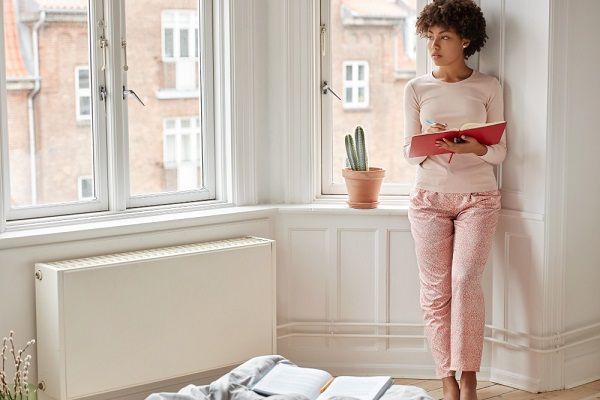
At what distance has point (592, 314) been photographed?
4578mm

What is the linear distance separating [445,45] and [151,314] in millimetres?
1721

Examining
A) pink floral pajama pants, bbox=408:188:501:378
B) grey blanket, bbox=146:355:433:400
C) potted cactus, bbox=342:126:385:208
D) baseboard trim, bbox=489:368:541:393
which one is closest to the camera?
grey blanket, bbox=146:355:433:400

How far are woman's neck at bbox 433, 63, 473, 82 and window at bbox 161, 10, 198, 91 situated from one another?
1150mm

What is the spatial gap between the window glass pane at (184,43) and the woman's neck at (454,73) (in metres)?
1.17

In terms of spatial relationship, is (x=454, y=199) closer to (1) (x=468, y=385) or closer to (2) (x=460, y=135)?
(2) (x=460, y=135)

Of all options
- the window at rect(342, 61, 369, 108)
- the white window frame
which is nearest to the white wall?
the white window frame

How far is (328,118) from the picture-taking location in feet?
15.5

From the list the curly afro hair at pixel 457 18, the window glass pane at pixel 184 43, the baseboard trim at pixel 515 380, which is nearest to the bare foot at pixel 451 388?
the baseboard trim at pixel 515 380

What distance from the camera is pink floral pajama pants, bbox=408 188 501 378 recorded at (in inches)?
162

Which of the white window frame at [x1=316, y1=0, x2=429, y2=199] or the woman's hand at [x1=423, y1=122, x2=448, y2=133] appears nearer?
the woman's hand at [x1=423, y1=122, x2=448, y2=133]

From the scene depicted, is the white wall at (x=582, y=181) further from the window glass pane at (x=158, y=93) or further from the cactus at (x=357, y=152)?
the window glass pane at (x=158, y=93)

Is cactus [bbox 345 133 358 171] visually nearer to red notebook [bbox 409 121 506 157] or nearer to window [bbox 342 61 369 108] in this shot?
window [bbox 342 61 369 108]

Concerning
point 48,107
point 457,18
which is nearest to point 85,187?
point 48,107

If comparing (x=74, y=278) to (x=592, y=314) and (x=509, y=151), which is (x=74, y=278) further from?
(x=592, y=314)
